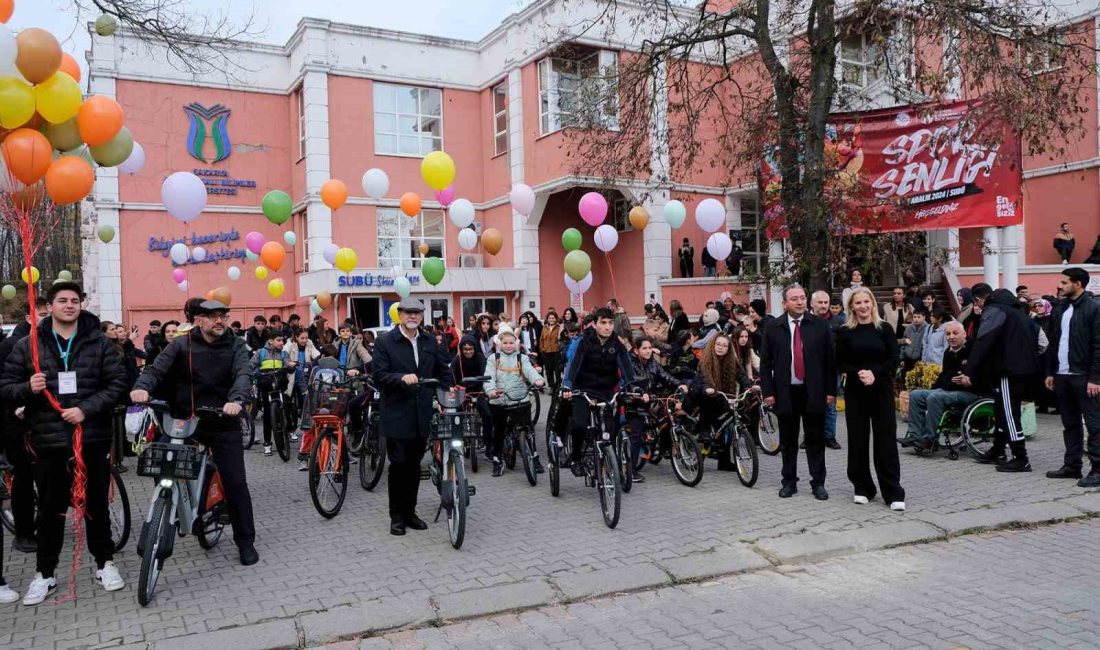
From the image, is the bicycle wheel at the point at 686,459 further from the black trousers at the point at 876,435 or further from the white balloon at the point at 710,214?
the white balloon at the point at 710,214

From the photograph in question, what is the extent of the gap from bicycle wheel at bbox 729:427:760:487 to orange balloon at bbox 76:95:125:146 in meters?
6.65

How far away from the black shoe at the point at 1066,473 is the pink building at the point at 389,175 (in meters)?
14.6

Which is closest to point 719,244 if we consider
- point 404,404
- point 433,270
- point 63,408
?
point 433,270

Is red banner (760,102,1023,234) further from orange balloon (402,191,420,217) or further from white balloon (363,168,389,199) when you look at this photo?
white balloon (363,168,389,199)

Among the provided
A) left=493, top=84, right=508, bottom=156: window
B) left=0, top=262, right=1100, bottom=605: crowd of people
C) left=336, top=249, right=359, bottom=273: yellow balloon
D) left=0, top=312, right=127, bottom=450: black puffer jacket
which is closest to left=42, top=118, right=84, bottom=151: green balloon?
left=0, top=262, right=1100, bottom=605: crowd of people

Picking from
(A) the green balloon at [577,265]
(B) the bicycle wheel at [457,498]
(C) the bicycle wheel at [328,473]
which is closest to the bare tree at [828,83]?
(A) the green balloon at [577,265]

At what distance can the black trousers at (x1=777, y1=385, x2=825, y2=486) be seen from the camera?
7.54 m

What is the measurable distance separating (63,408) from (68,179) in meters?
2.65

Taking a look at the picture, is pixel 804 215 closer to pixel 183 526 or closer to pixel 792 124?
pixel 792 124

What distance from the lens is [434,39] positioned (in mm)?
25875

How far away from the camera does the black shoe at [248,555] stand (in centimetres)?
603

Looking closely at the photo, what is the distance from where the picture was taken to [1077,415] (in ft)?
25.9

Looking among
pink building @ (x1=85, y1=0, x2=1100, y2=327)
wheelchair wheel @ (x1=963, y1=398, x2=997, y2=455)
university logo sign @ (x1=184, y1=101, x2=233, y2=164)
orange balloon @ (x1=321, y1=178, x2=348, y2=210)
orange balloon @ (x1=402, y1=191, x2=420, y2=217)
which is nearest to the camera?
wheelchair wheel @ (x1=963, y1=398, x2=997, y2=455)

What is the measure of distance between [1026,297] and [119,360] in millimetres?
13025
